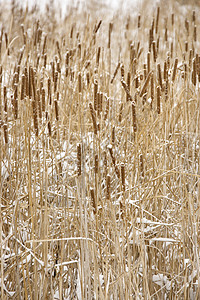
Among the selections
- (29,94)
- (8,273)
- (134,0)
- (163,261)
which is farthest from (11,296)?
(134,0)

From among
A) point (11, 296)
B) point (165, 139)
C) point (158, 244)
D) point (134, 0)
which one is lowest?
point (11, 296)

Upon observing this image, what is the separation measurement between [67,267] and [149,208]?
33 cm

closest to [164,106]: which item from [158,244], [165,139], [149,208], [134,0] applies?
[165,139]

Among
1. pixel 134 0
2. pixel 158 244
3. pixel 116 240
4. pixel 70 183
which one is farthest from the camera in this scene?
pixel 134 0

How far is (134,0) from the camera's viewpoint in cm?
500

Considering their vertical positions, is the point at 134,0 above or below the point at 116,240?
above

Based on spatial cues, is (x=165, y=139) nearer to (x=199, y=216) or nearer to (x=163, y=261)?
(x=199, y=216)

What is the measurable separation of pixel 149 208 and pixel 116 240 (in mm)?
316

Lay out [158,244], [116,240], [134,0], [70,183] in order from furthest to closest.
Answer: [134,0], [70,183], [158,244], [116,240]

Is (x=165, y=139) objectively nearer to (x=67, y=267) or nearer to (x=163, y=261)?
(x=163, y=261)

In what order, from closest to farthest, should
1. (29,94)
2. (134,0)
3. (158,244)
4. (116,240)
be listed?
(116,240)
(29,94)
(158,244)
(134,0)

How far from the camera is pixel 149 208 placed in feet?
4.08

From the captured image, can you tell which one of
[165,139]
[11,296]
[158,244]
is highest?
[165,139]

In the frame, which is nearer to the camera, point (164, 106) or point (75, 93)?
point (164, 106)
